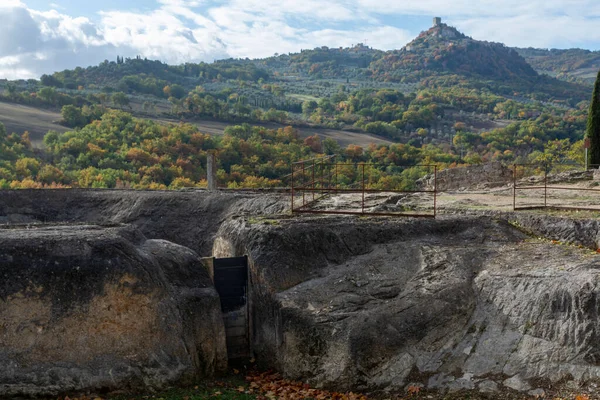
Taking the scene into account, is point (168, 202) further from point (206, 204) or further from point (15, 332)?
point (15, 332)

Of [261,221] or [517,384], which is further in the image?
[261,221]

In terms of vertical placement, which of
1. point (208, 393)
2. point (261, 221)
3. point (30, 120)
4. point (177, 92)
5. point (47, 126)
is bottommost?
point (208, 393)

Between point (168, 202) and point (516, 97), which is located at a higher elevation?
point (516, 97)

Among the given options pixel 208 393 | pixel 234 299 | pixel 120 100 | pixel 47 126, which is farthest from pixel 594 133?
pixel 120 100

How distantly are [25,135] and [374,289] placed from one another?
199 feet

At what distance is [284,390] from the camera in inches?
617

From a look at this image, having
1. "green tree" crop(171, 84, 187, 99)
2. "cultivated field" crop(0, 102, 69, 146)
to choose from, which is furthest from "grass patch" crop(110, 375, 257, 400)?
"green tree" crop(171, 84, 187, 99)

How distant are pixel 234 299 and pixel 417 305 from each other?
546cm

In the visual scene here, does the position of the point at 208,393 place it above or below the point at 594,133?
below

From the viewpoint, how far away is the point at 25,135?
68.5 m

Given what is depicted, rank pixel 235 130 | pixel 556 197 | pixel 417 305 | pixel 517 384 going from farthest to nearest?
1. pixel 235 130
2. pixel 556 197
3. pixel 417 305
4. pixel 517 384

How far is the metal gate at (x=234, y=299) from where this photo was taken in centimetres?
1855

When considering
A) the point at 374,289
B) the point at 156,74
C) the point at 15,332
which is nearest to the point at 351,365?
the point at 374,289

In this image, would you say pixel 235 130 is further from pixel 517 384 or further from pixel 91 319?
pixel 517 384
